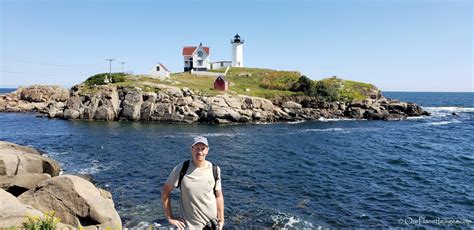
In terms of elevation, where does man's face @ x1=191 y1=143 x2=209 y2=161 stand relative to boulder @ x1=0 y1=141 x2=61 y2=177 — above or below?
above

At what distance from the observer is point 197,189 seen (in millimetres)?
8008

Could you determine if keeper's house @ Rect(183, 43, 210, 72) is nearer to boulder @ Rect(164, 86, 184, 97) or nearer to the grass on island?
the grass on island

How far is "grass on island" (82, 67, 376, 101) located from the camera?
7750cm

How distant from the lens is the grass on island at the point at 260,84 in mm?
77500

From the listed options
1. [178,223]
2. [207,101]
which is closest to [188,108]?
[207,101]

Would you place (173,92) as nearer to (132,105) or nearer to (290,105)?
(132,105)

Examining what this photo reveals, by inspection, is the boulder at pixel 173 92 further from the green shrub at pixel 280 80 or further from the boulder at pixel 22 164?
the boulder at pixel 22 164

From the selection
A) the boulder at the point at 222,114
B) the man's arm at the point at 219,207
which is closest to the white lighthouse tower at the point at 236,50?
the boulder at the point at 222,114

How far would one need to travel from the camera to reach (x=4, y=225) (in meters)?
11.1

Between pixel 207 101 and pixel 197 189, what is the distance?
5975 cm

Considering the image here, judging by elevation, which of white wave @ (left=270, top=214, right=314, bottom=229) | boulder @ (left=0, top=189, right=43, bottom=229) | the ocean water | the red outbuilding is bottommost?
white wave @ (left=270, top=214, right=314, bottom=229)

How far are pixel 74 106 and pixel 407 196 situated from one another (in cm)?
6364

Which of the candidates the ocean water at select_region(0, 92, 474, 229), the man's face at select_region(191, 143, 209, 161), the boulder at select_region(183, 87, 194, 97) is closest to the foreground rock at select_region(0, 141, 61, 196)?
the ocean water at select_region(0, 92, 474, 229)

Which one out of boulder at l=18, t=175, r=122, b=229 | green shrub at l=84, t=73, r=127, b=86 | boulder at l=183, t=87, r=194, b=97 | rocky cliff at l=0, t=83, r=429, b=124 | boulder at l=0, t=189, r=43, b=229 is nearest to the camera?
boulder at l=0, t=189, r=43, b=229
